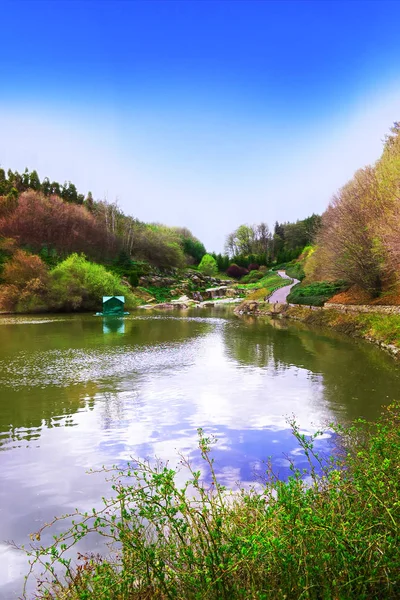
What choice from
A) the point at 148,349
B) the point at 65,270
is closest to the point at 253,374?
the point at 148,349

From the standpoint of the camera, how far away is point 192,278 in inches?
2406

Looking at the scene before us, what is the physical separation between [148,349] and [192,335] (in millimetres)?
4688

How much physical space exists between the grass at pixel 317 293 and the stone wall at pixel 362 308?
1.46 meters

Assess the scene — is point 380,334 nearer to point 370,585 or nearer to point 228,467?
point 228,467

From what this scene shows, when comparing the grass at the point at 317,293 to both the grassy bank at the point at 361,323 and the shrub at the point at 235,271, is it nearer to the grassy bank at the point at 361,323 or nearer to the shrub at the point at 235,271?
the grassy bank at the point at 361,323

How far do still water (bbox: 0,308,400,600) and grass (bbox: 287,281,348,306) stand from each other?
12354 mm

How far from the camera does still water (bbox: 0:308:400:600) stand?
5.32 metres

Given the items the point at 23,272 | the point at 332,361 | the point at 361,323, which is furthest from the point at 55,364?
the point at 23,272

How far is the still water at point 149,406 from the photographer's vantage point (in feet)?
17.5

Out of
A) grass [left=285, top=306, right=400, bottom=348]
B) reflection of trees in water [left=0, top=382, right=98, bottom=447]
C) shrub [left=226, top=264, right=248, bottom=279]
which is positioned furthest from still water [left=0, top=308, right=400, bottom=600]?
shrub [left=226, top=264, right=248, bottom=279]

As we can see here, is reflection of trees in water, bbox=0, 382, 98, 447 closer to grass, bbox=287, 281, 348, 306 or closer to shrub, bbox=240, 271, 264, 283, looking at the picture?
grass, bbox=287, 281, 348, 306

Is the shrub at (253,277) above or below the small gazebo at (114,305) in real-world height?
above

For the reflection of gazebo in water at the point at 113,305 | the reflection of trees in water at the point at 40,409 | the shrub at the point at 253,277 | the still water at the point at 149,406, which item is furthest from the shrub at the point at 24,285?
the shrub at the point at 253,277

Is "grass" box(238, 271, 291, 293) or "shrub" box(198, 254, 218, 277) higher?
"shrub" box(198, 254, 218, 277)
